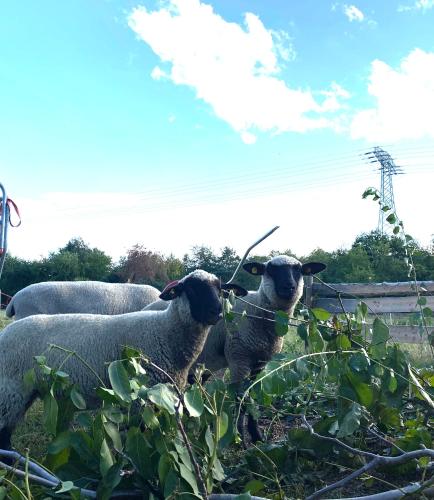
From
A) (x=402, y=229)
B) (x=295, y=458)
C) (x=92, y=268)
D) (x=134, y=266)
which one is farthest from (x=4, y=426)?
(x=92, y=268)

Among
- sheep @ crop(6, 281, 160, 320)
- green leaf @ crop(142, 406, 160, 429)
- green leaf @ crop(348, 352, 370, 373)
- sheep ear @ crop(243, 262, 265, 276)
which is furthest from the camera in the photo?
sheep @ crop(6, 281, 160, 320)

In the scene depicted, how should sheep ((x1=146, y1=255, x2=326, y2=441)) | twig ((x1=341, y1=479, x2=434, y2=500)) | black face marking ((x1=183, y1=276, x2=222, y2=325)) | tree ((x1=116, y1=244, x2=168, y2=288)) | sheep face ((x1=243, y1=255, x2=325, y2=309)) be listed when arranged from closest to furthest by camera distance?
twig ((x1=341, y1=479, x2=434, y2=500)) → black face marking ((x1=183, y1=276, x2=222, y2=325)) → sheep ((x1=146, y1=255, x2=326, y2=441)) → sheep face ((x1=243, y1=255, x2=325, y2=309)) → tree ((x1=116, y1=244, x2=168, y2=288))

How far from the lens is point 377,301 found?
9141 millimetres

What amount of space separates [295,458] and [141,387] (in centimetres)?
126

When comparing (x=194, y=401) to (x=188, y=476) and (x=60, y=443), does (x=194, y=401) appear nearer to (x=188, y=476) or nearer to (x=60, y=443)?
(x=188, y=476)

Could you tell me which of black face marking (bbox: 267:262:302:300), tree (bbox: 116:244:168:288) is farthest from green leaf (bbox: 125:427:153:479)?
tree (bbox: 116:244:168:288)

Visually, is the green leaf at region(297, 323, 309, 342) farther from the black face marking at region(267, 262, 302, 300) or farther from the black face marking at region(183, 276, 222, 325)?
the black face marking at region(267, 262, 302, 300)

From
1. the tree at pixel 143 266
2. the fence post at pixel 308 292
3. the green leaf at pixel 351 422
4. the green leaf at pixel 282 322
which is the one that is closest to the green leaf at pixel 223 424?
the green leaf at pixel 351 422

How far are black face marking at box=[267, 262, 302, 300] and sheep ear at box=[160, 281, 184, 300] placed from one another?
1171 mm

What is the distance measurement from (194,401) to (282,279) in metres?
3.28

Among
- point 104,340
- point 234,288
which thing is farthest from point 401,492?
point 234,288

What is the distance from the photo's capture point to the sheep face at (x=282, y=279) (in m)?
5.10

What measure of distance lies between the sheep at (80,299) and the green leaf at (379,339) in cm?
539

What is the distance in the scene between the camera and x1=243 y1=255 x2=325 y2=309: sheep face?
510 centimetres
